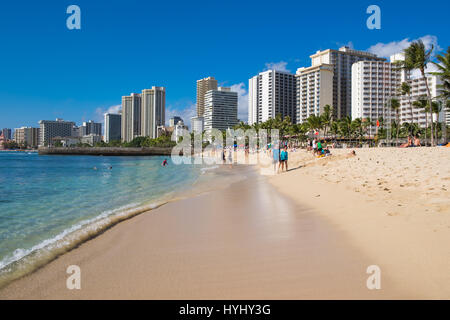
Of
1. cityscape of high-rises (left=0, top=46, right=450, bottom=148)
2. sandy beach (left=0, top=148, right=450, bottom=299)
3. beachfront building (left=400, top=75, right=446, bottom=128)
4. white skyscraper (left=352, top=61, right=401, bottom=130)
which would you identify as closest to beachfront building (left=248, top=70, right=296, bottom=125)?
cityscape of high-rises (left=0, top=46, right=450, bottom=148)

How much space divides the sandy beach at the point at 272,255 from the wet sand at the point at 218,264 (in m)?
0.01

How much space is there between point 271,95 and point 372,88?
46231mm

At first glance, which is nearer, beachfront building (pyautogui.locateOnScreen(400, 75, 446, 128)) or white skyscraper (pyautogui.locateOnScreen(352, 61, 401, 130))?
beachfront building (pyautogui.locateOnScreen(400, 75, 446, 128))

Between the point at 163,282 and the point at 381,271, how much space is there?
2615 mm

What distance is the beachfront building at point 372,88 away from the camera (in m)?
124

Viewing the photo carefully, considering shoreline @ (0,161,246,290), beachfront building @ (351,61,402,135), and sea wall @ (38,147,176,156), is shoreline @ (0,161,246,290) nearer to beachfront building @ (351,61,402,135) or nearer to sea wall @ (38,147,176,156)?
sea wall @ (38,147,176,156)

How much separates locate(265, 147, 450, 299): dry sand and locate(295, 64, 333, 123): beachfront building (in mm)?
122892

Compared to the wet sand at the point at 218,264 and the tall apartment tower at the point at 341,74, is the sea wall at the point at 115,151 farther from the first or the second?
the wet sand at the point at 218,264

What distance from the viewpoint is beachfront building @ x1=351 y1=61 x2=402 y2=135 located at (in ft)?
407

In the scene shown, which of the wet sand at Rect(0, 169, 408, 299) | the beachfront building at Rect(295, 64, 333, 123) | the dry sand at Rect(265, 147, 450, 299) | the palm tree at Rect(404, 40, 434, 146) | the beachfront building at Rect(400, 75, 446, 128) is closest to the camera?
the wet sand at Rect(0, 169, 408, 299)

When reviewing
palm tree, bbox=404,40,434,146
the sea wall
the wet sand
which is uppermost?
palm tree, bbox=404,40,434,146

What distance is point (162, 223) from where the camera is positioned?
23.2ft
